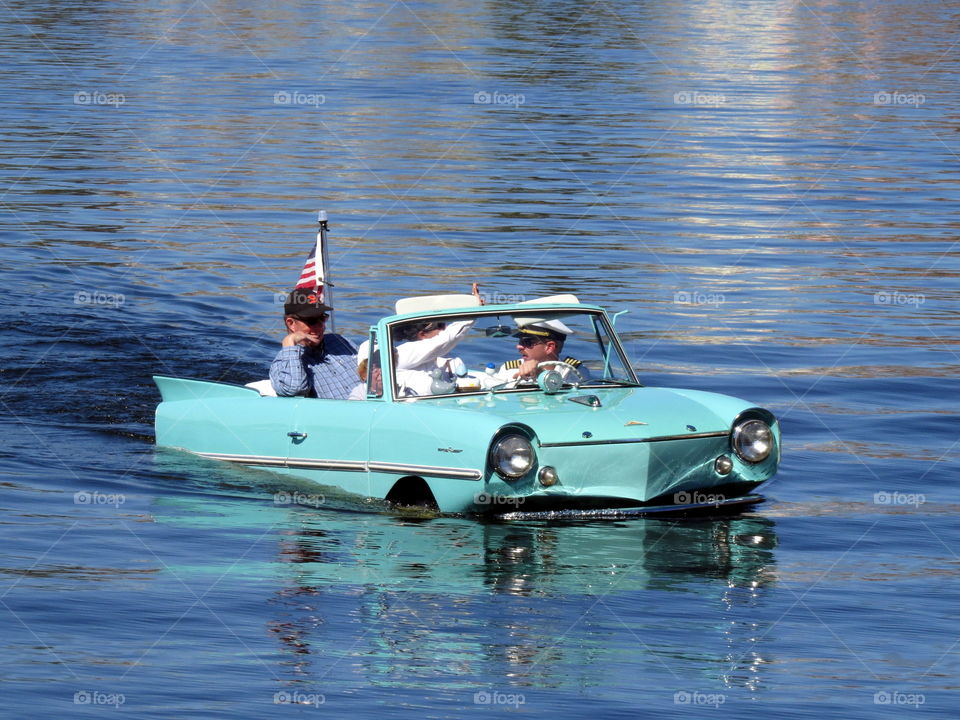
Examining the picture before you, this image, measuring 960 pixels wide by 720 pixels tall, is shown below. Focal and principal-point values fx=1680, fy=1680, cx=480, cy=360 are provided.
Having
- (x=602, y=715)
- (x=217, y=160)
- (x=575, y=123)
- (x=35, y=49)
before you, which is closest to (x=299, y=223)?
(x=217, y=160)

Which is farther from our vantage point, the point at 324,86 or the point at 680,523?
the point at 324,86

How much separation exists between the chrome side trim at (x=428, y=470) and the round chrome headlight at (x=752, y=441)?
5.79 ft

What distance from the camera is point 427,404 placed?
10906 millimetres

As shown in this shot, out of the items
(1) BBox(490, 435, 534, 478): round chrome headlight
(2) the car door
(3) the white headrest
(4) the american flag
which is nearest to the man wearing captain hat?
(3) the white headrest

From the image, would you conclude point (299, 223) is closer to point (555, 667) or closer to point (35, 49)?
point (555, 667)

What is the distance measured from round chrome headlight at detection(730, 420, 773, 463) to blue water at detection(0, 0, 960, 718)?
500 mm

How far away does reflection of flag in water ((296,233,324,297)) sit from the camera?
43.4 feet

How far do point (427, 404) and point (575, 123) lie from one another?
74.2ft

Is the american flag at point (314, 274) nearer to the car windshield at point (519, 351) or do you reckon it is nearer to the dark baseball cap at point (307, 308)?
the dark baseball cap at point (307, 308)

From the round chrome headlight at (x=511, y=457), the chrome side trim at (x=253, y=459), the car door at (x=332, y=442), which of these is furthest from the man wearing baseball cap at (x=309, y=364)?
the round chrome headlight at (x=511, y=457)

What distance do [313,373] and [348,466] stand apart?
3.77 feet

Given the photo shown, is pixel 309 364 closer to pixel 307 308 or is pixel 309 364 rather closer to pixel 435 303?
pixel 307 308

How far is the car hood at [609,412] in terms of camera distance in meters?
10.4

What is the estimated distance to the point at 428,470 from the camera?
10.5m
